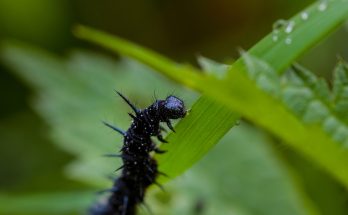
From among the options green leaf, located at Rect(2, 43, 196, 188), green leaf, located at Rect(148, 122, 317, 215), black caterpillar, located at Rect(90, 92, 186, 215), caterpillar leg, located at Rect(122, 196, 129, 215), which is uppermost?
green leaf, located at Rect(2, 43, 196, 188)

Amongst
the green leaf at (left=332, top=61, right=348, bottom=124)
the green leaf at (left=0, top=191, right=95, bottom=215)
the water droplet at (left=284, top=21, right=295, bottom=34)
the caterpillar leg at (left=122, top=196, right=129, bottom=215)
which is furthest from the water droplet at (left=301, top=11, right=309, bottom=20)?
the green leaf at (left=0, top=191, right=95, bottom=215)

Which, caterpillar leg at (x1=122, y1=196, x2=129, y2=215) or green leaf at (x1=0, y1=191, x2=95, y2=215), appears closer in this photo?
caterpillar leg at (x1=122, y1=196, x2=129, y2=215)

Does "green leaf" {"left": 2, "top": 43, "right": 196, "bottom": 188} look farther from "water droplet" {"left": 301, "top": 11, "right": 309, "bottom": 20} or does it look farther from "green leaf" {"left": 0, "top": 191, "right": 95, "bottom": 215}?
"water droplet" {"left": 301, "top": 11, "right": 309, "bottom": 20}

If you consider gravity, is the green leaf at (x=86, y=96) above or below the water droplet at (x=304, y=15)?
above

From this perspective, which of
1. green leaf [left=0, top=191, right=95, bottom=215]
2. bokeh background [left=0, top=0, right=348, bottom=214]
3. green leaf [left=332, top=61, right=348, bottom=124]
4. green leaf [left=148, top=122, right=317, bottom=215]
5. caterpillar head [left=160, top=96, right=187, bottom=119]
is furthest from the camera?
bokeh background [left=0, top=0, right=348, bottom=214]

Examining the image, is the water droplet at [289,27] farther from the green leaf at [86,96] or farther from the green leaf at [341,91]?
the green leaf at [86,96]

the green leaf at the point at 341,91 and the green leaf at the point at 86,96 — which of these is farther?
the green leaf at the point at 86,96

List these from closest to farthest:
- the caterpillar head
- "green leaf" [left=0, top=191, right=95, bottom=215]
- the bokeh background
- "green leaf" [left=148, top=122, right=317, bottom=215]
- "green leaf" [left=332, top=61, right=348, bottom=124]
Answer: "green leaf" [left=332, top=61, right=348, bottom=124] < the caterpillar head < "green leaf" [left=148, top=122, right=317, bottom=215] < "green leaf" [left=0, top=191, right=95, bottom=215] < the bokeh background

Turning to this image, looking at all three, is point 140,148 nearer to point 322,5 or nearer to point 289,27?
point 289,27

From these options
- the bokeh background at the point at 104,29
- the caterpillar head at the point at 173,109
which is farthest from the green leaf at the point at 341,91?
the bokeh background at the point at 104,29

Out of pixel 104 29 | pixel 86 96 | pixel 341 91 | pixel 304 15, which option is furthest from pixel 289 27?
pixel 104 29
